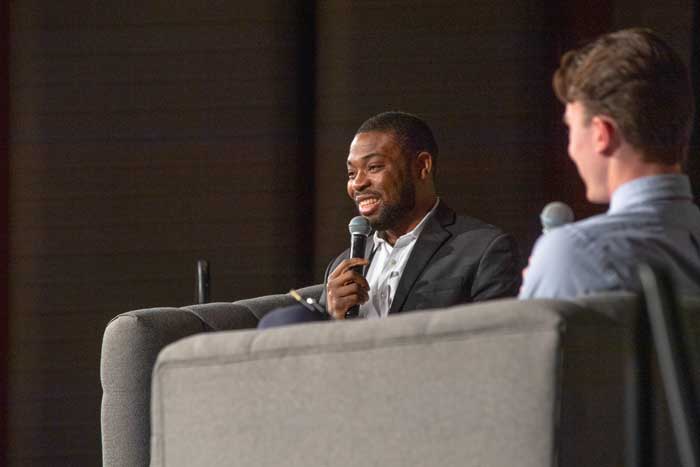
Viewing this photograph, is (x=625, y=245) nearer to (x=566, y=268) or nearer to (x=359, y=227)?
(x=566, y=268)

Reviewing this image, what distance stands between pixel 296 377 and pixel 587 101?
0.53 m

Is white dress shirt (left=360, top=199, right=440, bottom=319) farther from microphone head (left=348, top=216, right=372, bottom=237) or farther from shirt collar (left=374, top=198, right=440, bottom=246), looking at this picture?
microphone head (left=348, top=216, right=372, bottom=237)

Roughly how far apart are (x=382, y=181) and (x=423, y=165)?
125 millimetres

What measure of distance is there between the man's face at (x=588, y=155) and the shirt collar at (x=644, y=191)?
29mm

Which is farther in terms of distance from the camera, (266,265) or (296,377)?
(266,265)

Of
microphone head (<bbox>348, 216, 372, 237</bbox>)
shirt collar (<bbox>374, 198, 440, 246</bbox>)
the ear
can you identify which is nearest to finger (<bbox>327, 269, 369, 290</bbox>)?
microphone head (<bbox>348, 216, 372, 237</bbox>)

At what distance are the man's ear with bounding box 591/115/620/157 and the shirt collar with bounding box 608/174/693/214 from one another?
51 millimetres

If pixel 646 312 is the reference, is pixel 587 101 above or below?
above

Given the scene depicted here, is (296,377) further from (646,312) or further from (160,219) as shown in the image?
(160,219)

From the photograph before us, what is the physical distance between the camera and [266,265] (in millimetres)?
3410

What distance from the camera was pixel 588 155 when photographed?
139 centimetres

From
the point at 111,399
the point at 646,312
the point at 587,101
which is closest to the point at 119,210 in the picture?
the point at 111,399

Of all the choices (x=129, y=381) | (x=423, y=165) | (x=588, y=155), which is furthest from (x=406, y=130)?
(x=588, y=155)

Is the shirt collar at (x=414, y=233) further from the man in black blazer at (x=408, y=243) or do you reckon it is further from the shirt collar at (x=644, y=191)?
the shirt collar at (x=644, y=191)
